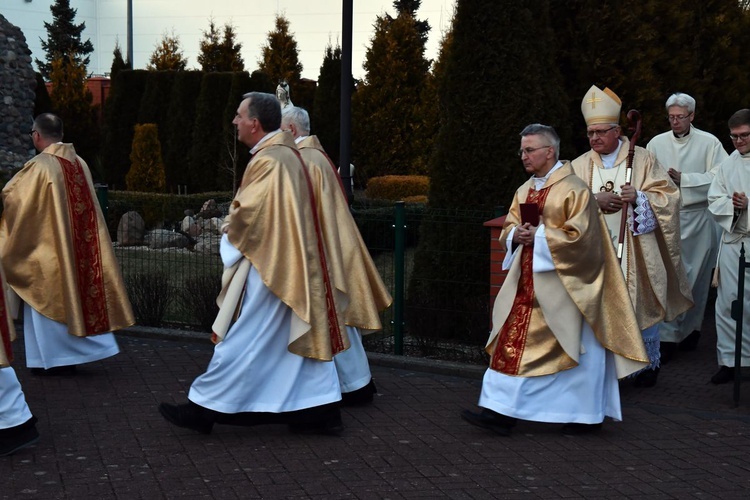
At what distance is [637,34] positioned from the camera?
11289mm

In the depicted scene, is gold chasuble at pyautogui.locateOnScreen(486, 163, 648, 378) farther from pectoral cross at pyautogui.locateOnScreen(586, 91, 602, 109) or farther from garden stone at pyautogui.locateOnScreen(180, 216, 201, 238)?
garden stone at pyautogui.locateOnScreen(180, 216, 201, 238)

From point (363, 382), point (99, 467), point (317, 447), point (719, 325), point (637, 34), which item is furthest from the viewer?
point (637, 34)

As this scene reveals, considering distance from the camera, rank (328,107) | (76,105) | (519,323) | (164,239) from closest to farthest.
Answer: (519,323) < (164,239) < (328,107) < (76,105)

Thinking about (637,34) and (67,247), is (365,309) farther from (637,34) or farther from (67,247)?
(637,34)

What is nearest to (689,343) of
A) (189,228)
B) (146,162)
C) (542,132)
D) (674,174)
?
(674,174)

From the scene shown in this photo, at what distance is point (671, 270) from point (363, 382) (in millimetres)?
2409

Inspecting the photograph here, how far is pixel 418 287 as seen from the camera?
10.0 meters

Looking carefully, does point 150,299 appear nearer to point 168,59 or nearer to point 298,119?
point 298,119

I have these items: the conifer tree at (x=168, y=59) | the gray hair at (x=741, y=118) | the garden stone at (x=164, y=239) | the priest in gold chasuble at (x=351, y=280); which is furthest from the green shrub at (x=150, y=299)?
the conifer tree at (x=168, y=59)

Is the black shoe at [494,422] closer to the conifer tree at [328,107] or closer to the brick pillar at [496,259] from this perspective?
the brick pillar at [496,259]

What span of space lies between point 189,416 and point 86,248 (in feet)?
8.36

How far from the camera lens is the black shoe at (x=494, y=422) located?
6742 millimetres

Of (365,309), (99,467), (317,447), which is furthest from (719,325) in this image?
(99,467)

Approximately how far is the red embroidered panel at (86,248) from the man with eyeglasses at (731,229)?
4.33 m
